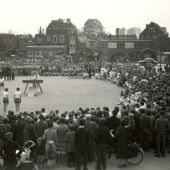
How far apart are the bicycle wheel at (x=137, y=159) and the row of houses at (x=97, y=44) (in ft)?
206

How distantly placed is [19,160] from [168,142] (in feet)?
19.2

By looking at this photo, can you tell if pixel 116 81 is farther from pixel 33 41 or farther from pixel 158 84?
pixel 33 41

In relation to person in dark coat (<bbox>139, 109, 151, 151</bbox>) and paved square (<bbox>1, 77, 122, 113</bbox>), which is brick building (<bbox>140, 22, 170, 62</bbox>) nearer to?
paved square (<bbox>1, 77, 122, 113</bbox>)

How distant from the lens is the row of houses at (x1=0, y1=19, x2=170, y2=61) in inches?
3173

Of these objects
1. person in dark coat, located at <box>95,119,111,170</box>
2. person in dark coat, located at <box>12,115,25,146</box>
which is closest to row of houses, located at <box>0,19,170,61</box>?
person in dark coat, located at <box>12,115,25,146</box>

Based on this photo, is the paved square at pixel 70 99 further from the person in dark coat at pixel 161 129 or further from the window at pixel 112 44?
the window at pixel 112 44

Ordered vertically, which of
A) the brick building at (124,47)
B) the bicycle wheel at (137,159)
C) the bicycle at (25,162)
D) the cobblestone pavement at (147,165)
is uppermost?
the brick building at (124,47)

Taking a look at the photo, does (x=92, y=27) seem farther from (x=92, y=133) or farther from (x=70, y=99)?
(x=92, y=133)

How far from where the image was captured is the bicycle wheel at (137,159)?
40.7ft

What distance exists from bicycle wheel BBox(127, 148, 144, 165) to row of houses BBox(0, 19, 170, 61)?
6269 centimetres

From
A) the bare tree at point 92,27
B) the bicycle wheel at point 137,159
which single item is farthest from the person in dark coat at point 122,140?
the bare tree at point 92,27

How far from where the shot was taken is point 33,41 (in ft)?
303

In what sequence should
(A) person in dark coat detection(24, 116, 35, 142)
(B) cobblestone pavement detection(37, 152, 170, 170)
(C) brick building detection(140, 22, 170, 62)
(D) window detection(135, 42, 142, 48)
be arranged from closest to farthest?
(B) cobblestone pavement detection(37, 152, 170, 170)
(A) person in dark coat detection(24, 116, 35, 142)
(C) brick building detection(140, 22, 170, 62)
(D) window detection(135, 42, 142, 48)

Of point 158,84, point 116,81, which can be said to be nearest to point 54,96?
point 158,84
